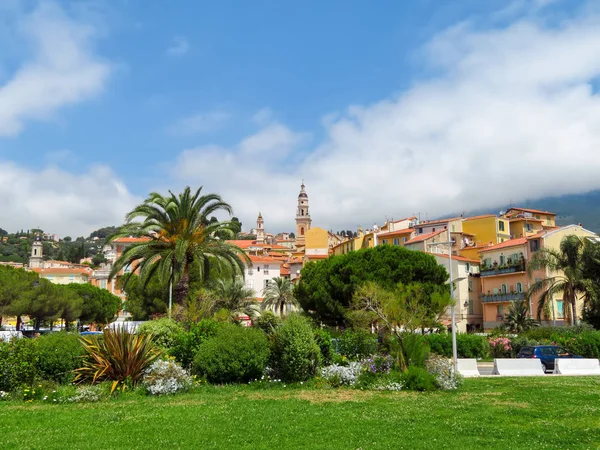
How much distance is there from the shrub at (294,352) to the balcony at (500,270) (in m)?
45.8

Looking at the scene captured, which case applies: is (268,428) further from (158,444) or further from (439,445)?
(439,445)

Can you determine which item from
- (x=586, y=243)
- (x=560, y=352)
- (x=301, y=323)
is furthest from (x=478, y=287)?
(x=301, y=323)

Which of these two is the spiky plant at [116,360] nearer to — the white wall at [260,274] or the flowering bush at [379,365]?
the flowering bush at [379,365]

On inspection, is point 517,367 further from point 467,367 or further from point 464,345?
point 464,345

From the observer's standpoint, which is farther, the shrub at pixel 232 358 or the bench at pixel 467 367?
the bench at pixel 467 367

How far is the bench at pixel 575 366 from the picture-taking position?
25234mm

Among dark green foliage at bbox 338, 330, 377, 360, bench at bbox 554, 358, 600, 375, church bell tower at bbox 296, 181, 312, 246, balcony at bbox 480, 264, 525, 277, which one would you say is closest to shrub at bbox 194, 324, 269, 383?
dark green foliage at bbox 338, 330, 377, 360

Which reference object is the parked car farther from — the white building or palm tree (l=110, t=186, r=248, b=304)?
the white building

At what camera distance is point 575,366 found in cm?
2545

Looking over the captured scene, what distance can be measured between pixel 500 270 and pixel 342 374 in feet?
158

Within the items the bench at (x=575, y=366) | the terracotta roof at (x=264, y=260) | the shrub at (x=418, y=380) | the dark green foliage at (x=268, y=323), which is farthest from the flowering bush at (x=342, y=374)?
the terracotta roof at (x=264, y=260)

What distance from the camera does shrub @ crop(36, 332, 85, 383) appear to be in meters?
16.6

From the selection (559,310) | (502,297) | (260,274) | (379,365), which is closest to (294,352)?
(379,365)

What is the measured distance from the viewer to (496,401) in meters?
14.6
